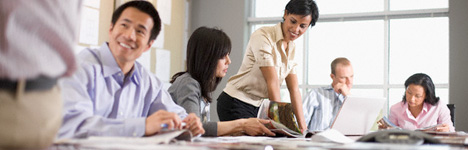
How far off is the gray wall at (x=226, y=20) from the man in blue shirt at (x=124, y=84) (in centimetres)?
388

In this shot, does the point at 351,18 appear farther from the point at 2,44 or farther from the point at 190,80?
the point at 2,44

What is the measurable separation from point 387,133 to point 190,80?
3.16 feet

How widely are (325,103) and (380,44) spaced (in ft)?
6.63

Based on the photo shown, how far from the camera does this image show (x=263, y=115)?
6.76 feet

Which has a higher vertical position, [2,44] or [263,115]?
[2,44]

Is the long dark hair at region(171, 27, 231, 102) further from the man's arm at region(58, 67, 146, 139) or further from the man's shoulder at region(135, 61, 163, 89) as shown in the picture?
the man's arm at region(58, 67, 146, 139)

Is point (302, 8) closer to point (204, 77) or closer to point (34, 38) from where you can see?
point (204, 77)

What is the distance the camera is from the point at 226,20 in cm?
550

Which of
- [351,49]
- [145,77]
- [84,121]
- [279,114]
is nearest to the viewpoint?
[84,121]

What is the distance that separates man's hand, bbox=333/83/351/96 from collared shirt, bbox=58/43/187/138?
2011 mm

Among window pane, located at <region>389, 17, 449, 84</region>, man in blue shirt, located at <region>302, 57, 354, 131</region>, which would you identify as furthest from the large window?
man in blue shirt, located at <region>302, 57, 354, 131</region>

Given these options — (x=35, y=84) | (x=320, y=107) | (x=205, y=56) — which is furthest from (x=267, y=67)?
(x=35, y=84)

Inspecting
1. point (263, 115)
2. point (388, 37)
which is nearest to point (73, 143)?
point (263, 115)

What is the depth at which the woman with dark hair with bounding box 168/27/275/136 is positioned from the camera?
1.91 metres
